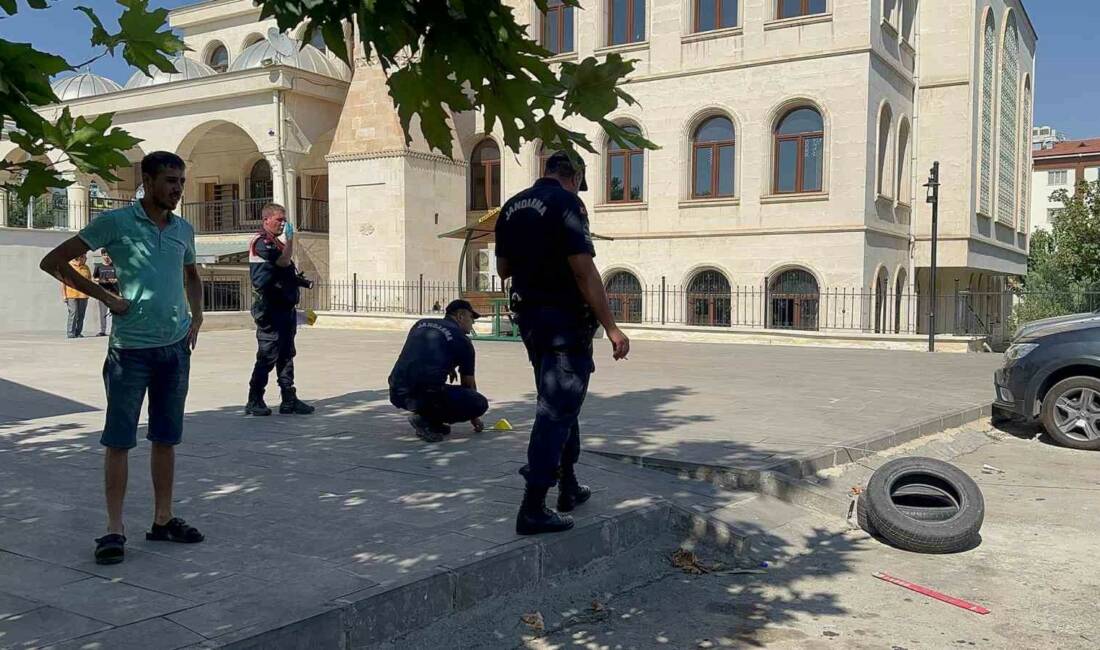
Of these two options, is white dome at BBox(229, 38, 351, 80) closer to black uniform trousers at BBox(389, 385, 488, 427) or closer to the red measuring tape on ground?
black uniform trousers at BBox(389, 385, 488, 427)

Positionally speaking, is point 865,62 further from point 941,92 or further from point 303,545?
point 303,545

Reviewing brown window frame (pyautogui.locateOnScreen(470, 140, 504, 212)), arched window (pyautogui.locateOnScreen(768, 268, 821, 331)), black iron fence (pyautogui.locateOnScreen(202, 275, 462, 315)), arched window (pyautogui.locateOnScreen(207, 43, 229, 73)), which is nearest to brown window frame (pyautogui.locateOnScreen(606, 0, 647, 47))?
brown window frame (pyautogui.locateOnScreen(470, 140, 504, 212))

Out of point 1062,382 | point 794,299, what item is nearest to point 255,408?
point 1062,382

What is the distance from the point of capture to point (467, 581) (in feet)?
13.5

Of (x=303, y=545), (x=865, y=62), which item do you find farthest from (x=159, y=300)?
(x=865, y=62)

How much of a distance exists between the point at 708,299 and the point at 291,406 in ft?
61.3

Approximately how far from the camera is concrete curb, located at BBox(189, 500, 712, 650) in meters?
3.47

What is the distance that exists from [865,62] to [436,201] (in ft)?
43.2

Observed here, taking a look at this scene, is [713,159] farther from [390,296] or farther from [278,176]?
[278,176]

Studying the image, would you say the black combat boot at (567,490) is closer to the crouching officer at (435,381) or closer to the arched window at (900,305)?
the crouching officer at (435,381)

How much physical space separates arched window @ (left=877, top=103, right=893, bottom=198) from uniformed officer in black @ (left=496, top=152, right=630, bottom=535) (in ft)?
76.6

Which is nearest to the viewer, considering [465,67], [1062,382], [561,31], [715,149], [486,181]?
[465,67]

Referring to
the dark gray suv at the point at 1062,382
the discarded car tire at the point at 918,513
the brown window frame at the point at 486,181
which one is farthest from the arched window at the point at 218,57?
the discarded car tire at the point at 918,513

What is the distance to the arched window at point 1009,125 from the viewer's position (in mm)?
34875
